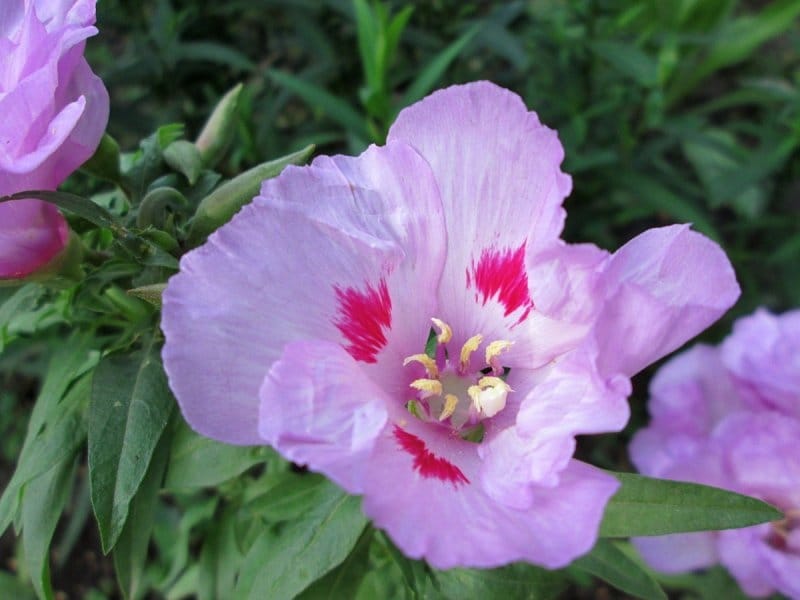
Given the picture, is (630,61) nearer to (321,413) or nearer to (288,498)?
(288,498)

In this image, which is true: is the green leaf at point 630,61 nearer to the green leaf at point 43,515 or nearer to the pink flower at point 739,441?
the pink flower at point 739,441

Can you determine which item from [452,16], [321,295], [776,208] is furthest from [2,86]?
[776,208]

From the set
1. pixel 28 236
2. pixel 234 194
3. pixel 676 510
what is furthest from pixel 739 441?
pixel 28 236

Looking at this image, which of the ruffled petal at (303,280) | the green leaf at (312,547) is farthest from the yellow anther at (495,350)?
the green leaf at (312,547)

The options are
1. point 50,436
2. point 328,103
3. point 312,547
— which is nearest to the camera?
point 312,547

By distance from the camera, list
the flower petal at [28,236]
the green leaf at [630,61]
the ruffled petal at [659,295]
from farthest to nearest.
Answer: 1. the green leaf at [630,61]
2. the flower petal at [28,236]
3. the ruffled petal at [659,295]

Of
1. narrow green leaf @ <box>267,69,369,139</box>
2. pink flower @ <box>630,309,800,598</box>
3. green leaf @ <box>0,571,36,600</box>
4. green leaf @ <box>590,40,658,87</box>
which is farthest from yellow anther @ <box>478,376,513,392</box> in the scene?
green leaf @ <box>0,571,36,600</box>

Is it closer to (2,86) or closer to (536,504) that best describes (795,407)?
(536,504)
